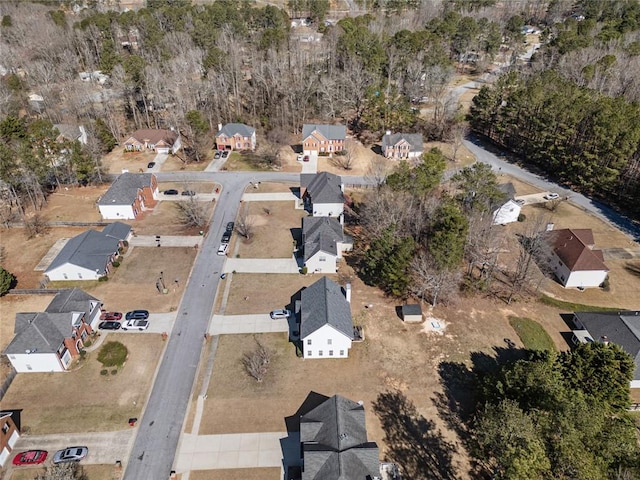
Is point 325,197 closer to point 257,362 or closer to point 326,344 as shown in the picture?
point 326,344

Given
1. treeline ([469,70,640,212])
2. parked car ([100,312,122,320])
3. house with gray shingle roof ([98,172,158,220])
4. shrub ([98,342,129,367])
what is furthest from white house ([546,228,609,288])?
house with gray shingle roof ([98,172,158,220])

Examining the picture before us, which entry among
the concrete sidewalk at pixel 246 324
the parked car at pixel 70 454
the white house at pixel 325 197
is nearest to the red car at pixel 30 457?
the parked car at pixel 70 454

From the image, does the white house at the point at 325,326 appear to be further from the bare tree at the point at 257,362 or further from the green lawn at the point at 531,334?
the green lawn at the point at 531,334

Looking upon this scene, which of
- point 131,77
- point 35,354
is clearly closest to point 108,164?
point 131,77

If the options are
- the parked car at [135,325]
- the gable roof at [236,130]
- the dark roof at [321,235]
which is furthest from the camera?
the gable roof at [236,130]

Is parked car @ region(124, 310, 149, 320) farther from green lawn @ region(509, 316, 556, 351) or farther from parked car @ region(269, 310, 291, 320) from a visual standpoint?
green lawn @ region(509, 316, 556, 351)

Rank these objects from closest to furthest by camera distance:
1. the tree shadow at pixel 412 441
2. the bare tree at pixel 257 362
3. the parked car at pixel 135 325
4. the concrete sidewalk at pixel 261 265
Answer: the tree shadow at pixel 412 441 → the bare tree at pixel 257 362 → the parked car at pixel 135 325 → the concrete sidewalk at pixel 261 265
